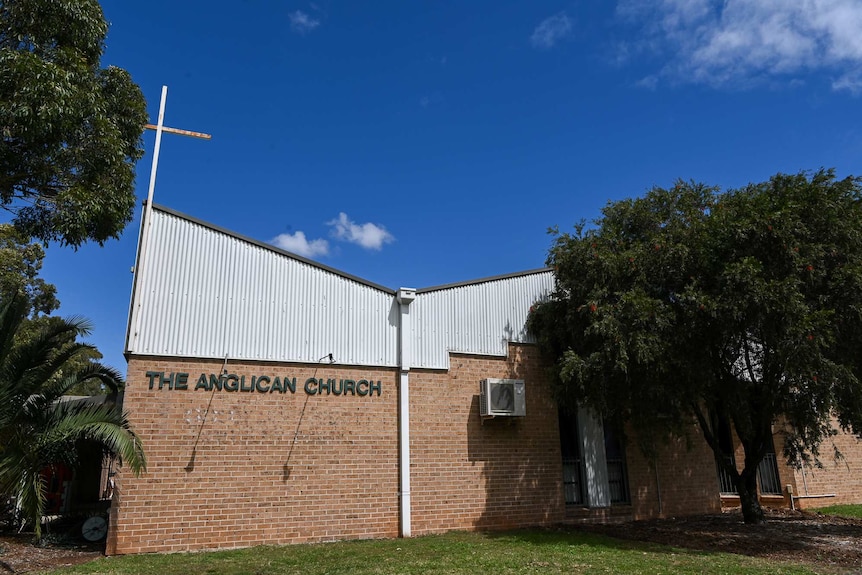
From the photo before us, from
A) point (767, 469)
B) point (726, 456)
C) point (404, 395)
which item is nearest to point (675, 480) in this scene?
point (726, 456)

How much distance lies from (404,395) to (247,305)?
392cm

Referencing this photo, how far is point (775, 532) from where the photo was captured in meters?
13.5

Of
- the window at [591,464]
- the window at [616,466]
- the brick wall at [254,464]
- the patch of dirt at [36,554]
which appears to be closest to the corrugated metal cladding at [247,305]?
the brick wall at [254,464]

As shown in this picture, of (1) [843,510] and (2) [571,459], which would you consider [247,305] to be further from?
(1) [843,510]

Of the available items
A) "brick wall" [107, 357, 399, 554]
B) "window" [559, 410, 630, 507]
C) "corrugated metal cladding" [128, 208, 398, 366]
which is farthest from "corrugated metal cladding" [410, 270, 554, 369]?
"window" [559, 410, 630, 507]

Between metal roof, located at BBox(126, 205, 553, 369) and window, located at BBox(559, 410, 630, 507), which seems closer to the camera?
metal roof, located at BBox(126, 205, 553, 369)

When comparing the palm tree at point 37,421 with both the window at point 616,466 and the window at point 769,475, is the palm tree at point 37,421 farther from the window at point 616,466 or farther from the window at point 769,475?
the window at point 769,475

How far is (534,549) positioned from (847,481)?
593 inches

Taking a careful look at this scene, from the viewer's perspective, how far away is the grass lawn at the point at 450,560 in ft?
31.0

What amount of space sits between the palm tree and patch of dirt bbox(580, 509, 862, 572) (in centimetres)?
1023

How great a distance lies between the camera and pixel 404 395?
13.6 metres

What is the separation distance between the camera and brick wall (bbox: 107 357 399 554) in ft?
37.0

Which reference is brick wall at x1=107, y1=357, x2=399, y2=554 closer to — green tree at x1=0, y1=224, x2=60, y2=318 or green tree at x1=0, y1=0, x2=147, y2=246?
green tree at x1=0, y1=0, x2=147, y2=246

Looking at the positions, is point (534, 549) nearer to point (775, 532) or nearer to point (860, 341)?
point (775, 532)
